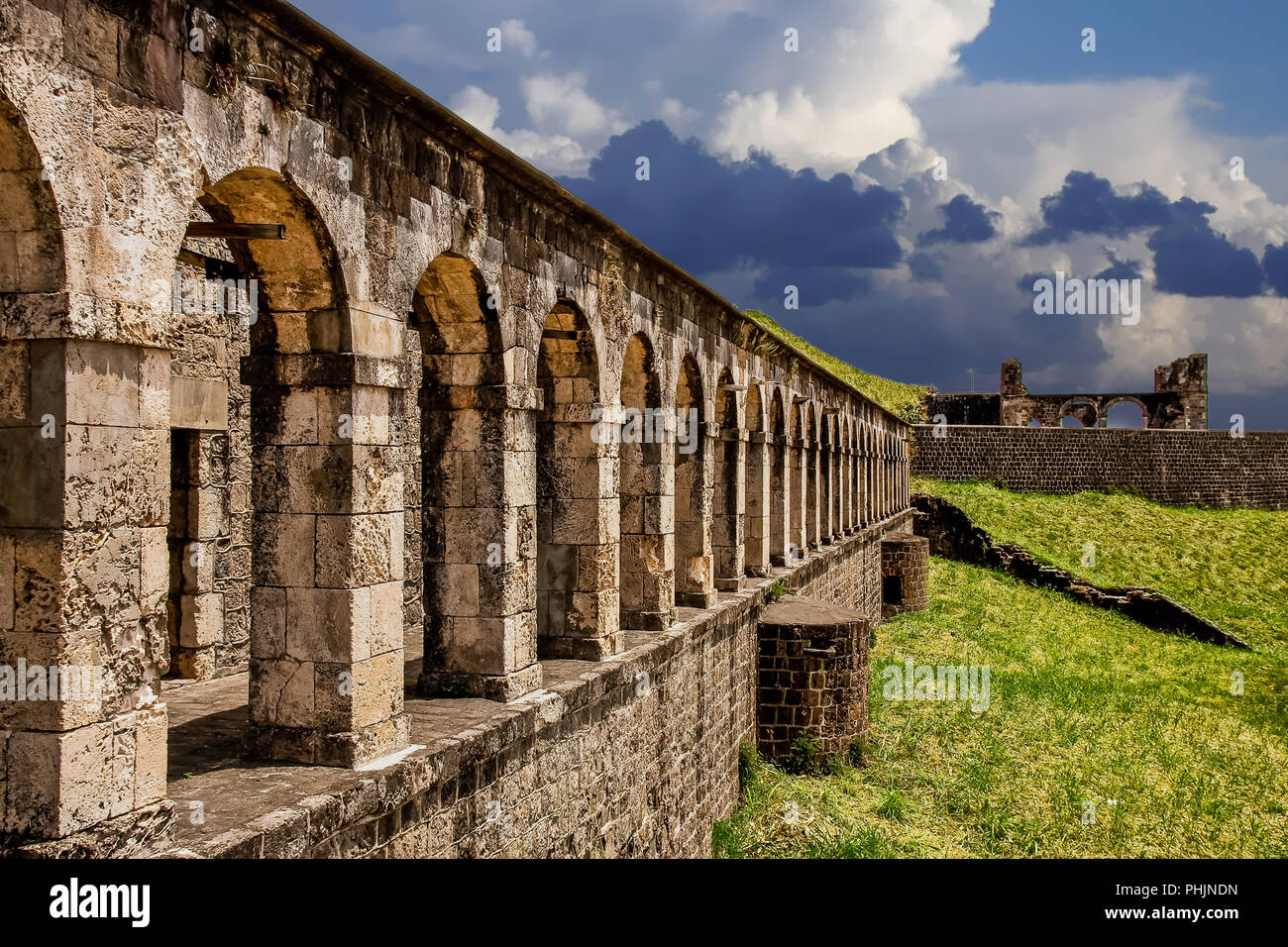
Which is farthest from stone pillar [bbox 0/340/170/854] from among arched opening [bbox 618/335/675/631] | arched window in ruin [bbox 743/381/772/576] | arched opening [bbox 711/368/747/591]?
arched window in ruin [bbox 743/381/772/576]

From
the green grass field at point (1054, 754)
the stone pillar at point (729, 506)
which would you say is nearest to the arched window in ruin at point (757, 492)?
the stone pillar at point (729, 506)

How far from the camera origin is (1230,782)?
11.3 m

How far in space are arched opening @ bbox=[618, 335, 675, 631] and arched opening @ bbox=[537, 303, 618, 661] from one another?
1.25 metres

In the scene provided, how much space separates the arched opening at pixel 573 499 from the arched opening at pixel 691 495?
2.85m

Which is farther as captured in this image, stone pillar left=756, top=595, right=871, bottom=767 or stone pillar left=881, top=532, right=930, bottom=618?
stone pillar left=881, top=532, right=930, bottom=618

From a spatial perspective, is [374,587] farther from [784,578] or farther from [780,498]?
[780,498]

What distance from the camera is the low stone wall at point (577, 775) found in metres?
4.35

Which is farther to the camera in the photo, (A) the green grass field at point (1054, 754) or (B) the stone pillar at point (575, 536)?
(A) the green grass field at point (1054, 754)

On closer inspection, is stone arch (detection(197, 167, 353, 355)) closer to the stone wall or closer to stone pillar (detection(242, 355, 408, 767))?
stone pillar (detection(242, 355, 408, 767))

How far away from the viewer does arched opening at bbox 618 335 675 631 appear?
879 centimetres

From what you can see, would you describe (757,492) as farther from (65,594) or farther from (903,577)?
(65,594)

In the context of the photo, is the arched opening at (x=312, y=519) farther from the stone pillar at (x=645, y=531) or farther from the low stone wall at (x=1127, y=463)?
the low stone wall at (x=1127, y=463)
